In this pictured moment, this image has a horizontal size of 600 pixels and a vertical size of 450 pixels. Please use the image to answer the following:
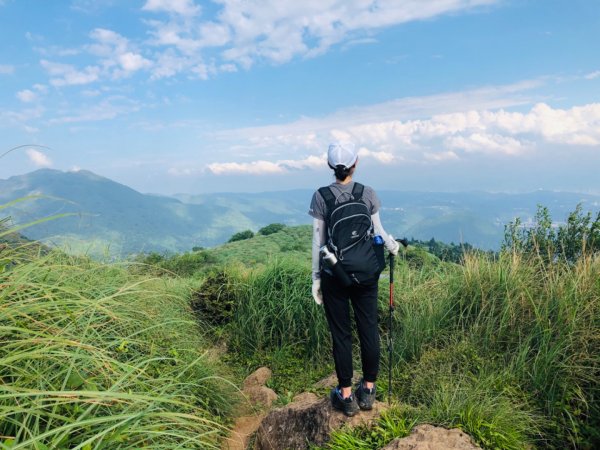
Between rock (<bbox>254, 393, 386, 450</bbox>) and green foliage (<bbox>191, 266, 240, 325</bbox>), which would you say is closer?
rock (<bbox>254, 393, 386, 450</bbox>)

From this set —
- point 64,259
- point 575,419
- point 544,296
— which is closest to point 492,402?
point 575,419

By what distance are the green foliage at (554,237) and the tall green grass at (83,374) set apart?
4.57 metres

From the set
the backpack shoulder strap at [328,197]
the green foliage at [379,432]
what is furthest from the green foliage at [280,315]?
the backpack shoulder strap at [328,197]

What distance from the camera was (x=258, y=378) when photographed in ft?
21.5

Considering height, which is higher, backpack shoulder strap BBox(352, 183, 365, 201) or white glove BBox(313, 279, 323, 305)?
backpack shoulder strap BBox(352, 183, 365, 201)

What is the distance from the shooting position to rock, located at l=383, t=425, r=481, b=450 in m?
3.22

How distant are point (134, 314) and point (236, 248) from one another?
46.8 ft

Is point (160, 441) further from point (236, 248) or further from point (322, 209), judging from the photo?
point (236, 248)

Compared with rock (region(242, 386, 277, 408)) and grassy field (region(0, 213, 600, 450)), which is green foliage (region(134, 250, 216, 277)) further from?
rock (region(242, 386, 277, 408))

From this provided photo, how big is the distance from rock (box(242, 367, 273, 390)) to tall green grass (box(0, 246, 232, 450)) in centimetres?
90

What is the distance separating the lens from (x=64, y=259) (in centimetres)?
534

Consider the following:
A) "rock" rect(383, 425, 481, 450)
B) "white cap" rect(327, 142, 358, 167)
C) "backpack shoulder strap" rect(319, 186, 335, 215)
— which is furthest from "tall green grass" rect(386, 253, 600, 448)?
"white cap" rect(327, 142, 358, 167)

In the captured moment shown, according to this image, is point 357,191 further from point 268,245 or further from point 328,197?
point 268,245

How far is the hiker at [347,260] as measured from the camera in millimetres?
3877
